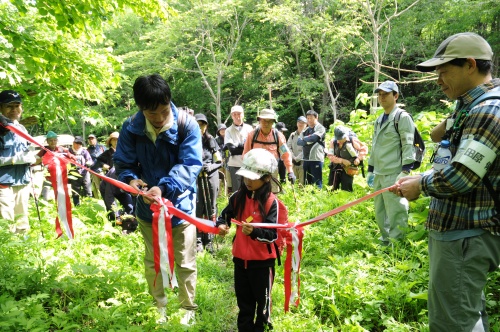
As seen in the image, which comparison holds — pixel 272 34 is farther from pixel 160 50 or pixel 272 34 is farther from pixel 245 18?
pixel 160 50

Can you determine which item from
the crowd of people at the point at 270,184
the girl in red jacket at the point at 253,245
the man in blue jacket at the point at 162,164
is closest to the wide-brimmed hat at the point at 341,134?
the crowd of people at the point at 270,184

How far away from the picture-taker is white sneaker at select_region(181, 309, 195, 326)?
10.8ft

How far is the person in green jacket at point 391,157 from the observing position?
470 cm

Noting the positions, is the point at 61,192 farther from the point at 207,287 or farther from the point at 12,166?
the point at 207,287

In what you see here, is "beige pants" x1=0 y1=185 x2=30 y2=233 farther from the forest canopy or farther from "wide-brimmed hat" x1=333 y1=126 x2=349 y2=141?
the forest canopy

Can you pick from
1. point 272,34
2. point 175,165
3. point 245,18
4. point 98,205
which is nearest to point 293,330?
point 175,165

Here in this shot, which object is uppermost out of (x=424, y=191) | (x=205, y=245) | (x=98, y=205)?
(x=424, y=191)

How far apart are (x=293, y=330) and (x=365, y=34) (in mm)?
19895

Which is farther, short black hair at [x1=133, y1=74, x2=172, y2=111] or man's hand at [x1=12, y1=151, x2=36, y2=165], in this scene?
man's hand at [x1=12, y1=151, x2=36, y2=165]

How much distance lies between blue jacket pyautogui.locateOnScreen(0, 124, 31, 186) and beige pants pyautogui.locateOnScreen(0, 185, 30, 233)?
0.14 meters

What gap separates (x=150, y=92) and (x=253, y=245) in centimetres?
149

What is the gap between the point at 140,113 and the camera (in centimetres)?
310

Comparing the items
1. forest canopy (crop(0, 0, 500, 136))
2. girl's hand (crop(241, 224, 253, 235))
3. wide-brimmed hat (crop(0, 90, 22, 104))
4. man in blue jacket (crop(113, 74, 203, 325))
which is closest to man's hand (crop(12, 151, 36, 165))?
wide-brimmed hat (crop(0, 90, 22, 104))

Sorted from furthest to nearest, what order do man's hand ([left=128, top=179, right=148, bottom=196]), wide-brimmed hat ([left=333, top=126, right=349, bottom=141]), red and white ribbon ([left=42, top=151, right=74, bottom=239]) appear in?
wide-brimmed hat ([left=333, top=126, right=349, bottom=141]) → red and white ribbon ([left=42, top=151, right=74, bottom=239]) → man's hand ([left=128, top=179, right=148, bottom=196])
